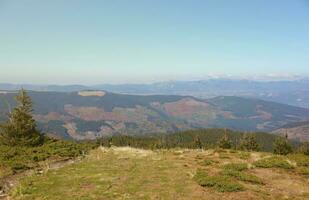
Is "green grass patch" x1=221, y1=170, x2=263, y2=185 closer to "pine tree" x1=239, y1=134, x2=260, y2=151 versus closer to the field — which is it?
the field

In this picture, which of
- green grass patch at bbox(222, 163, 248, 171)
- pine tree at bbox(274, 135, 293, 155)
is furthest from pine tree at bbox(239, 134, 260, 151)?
green grass patch at bbox(222, 163, 248, 171)

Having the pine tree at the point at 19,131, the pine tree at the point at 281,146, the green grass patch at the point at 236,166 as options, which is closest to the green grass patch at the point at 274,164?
the green grass patch at the point at 236,166

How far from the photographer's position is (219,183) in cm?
1908

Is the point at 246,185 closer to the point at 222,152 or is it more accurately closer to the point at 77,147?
the point at 222,152

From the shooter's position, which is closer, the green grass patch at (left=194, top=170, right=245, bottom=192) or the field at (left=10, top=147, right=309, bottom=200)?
the field at (left=10, top=147, right=309, bottom=200)

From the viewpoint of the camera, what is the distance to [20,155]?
30703mm

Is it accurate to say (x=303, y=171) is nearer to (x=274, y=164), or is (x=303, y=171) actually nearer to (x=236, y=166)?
(x=274, y=164)

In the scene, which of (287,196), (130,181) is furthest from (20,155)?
(287,196)

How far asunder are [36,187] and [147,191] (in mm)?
6777

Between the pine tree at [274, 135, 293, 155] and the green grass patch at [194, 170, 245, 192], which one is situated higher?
the green grass patch at [194, 170, 245, 192]

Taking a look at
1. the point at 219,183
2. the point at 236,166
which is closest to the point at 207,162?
the point at 236,166

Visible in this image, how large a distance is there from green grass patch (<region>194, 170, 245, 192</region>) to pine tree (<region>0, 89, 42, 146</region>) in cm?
2524

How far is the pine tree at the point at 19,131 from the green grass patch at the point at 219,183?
2524cm

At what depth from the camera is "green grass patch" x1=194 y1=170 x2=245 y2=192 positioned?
60.0 feet
